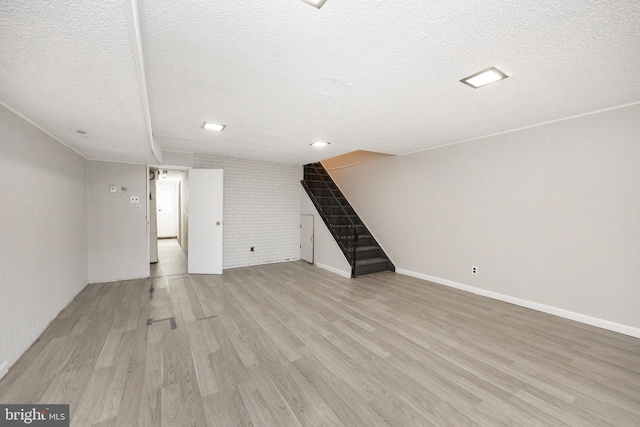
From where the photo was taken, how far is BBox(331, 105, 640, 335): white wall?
2.73 meters

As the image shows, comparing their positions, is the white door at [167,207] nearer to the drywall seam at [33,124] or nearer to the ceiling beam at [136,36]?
the drywall seam at [33,124]

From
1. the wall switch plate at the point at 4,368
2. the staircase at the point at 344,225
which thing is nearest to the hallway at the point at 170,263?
the wall switch plate at the point at 4,368

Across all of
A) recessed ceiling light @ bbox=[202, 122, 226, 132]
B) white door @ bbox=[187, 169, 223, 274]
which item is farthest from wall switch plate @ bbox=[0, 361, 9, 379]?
white door @ bbox=[187, 169, 223, 274]

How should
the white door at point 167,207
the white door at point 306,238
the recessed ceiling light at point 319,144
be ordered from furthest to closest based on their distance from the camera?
1. the white door at point 167,207
2. the white door at point 306,238
3. the recessed ceiling light at point 319,144

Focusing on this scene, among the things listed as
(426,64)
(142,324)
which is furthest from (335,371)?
(426,64)

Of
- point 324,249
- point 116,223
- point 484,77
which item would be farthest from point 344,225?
point 116,223

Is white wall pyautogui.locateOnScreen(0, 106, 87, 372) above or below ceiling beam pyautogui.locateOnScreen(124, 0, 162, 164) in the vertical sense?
below

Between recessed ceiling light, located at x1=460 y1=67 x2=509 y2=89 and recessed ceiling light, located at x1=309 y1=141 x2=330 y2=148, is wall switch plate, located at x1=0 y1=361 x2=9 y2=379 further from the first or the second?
recessed ceiling light, located at x1=460 y1=67 x2=509 y2=89

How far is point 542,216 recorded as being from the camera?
330 cm

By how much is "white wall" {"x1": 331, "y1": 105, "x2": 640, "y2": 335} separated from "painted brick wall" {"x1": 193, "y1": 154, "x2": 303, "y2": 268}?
301 cm

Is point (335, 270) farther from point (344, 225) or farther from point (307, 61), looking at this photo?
point (307, 61)

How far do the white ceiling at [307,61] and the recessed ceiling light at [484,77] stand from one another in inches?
2.5

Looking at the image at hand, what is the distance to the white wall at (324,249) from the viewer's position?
5105mm

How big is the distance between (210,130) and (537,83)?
388cm
